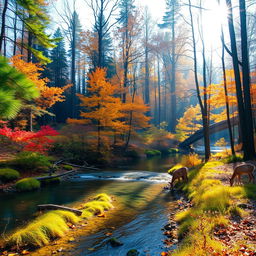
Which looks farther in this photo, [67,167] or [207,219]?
[67,167]

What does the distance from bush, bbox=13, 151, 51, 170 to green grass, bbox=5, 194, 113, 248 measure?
733 cm

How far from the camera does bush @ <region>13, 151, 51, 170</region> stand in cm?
1223

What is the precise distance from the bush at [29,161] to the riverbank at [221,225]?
9.04 m

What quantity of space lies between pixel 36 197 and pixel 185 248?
6827 mm

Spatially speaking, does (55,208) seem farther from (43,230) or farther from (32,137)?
(32,137)

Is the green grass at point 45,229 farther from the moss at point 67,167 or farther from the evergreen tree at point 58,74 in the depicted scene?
the evergreen tree at point 58,74

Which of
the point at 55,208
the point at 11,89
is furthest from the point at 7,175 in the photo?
the point at 11,89

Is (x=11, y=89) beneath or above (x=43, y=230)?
above

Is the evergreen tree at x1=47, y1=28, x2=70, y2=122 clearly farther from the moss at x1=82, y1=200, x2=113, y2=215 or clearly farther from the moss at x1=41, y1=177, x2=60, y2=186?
the moss at x1=82, y1=200, x2=113, y2=215

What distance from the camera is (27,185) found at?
974cm

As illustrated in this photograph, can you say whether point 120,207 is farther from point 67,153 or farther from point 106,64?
point 106,64

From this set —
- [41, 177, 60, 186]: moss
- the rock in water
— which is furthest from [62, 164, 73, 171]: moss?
the rock in water

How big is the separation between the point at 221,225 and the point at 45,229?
386 centimetres

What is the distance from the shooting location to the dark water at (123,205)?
454cm
